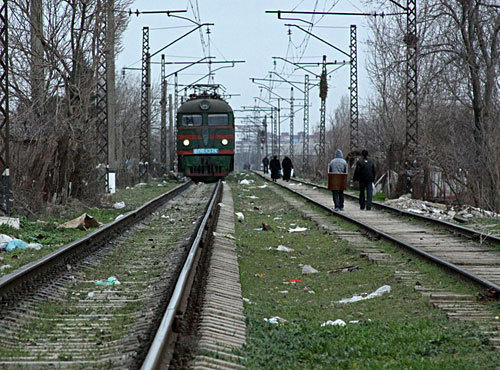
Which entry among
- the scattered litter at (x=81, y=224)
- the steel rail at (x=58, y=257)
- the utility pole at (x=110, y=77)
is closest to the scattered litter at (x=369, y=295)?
the steel rail at (x=58, y=257)

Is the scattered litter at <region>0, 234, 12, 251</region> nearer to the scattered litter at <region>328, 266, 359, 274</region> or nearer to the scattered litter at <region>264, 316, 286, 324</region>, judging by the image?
the scattered litter at <region>328, 266, 359, 274</region>

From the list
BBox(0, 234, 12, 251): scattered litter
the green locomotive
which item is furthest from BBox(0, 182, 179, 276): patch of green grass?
the green locomotive

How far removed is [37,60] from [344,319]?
2089 cm

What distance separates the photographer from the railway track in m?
5.37

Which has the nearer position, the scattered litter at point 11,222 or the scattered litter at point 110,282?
the scattered litter at point 110,282

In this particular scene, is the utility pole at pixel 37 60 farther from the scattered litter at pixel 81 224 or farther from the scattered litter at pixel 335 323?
the scattered litter at pixel 335 323

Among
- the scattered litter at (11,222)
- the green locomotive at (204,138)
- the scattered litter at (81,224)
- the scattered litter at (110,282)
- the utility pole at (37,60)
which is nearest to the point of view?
the scattered litter at (110,282)

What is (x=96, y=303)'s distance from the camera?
7598mm

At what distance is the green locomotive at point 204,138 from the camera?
3553 centimetres

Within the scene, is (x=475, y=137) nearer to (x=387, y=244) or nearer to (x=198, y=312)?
(x=387, y=244)

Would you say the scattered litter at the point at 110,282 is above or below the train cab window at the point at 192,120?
below

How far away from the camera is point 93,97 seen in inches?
1061

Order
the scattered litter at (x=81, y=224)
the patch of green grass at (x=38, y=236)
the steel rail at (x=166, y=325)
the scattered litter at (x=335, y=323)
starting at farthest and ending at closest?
the scattered litter at (x=81, y=224)
the patch of green grass at (x=38, y=236)
the scattered litter at (x=335, y=323)
the steel rail at (x=166, y=325)

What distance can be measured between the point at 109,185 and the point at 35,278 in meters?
18.9
